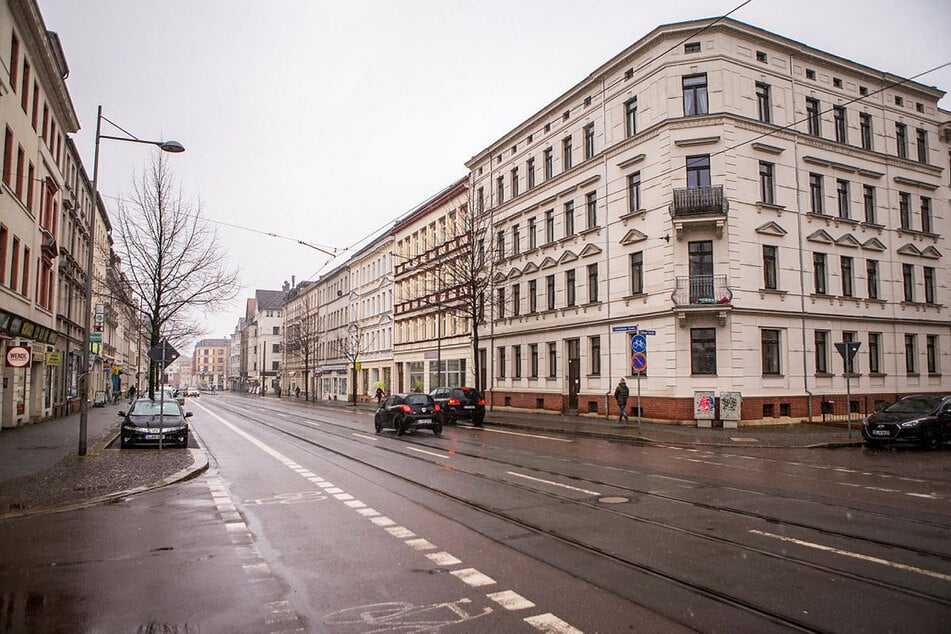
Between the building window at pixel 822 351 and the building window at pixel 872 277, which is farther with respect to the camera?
the building window at pixel 872 277

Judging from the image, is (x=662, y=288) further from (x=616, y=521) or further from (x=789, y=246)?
(x=616, y=521)

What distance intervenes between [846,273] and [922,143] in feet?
30.7

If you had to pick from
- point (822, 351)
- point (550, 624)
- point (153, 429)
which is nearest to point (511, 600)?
point (550, 624)

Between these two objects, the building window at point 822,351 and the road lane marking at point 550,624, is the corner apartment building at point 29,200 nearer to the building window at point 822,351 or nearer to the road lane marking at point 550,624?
the road lane marking at point 550,624

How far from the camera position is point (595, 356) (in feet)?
101

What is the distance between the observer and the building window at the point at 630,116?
29.0m

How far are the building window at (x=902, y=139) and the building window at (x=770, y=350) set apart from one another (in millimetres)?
13250

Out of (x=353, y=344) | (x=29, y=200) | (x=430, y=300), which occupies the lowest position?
(x=353, y=344)

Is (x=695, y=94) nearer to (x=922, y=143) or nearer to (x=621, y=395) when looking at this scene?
(x=621, y=395)

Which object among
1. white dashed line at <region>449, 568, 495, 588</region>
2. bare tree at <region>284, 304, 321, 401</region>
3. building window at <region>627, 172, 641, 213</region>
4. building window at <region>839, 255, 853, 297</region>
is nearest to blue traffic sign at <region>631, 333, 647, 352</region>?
building window at <region>627, 172, 641, 213</region>

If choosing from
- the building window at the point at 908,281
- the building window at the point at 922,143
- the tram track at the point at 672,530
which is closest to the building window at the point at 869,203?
the building window at the point at 908,281

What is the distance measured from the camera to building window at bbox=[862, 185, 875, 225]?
99.5 feet

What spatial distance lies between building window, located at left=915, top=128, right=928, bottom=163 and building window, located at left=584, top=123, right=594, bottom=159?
16.1 meters

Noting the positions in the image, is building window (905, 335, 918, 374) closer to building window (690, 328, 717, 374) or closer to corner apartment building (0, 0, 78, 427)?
building window (690, 328, 717, 374)
